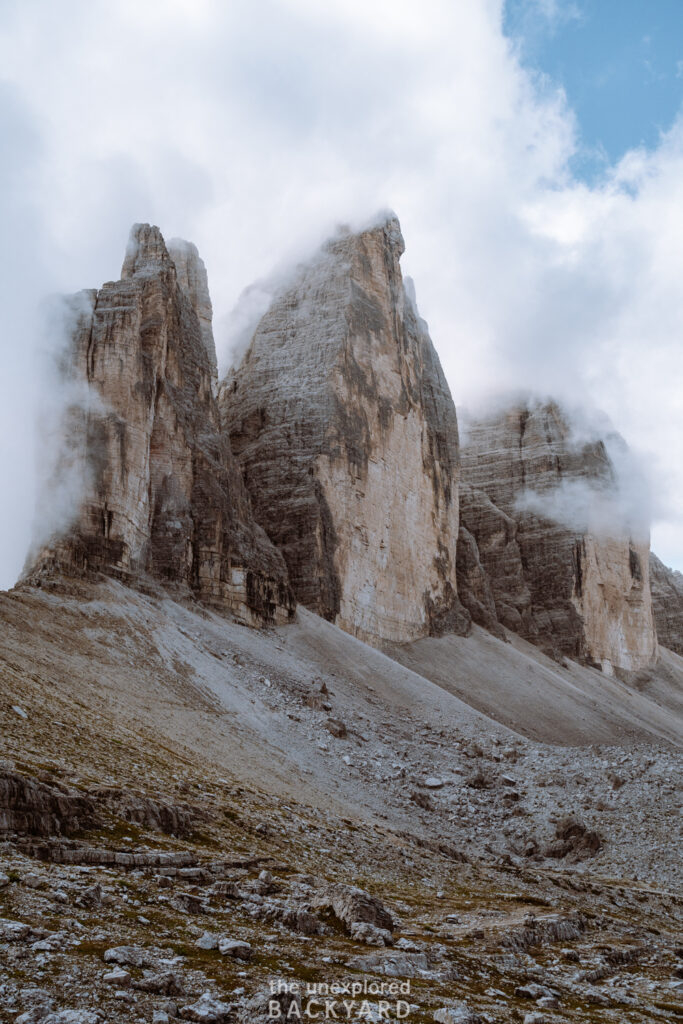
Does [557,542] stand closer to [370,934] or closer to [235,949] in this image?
[370,934]

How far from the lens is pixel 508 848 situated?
1471 inches

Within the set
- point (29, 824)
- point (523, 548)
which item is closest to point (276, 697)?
point (29, 824)

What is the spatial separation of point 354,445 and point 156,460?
22.0m

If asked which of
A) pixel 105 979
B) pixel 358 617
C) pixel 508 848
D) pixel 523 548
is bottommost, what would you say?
pixel 508 848

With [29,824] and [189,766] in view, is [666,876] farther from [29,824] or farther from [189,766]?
[29,824]

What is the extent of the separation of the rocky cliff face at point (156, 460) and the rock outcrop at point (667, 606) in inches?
3560

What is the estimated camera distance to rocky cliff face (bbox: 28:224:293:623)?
56.9 meters

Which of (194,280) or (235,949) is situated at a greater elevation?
(194,280)

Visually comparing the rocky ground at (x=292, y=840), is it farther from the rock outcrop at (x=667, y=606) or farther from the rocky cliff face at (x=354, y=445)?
the rock outcrop at (x=667, y=606)

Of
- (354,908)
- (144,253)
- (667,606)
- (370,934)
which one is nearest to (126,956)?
(370,934)

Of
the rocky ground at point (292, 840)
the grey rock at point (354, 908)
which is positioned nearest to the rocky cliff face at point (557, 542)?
the rocky ground at point (292, 840)

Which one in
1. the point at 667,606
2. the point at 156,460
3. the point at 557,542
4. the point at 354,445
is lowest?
the point at 667,606

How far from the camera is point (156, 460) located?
6288 cm

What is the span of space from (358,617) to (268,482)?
532 inches
